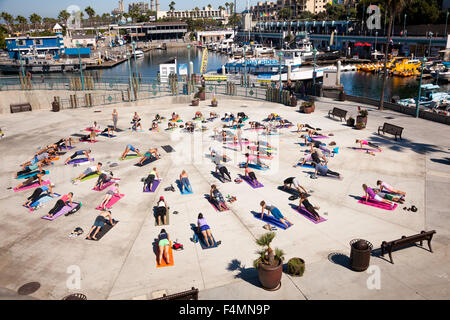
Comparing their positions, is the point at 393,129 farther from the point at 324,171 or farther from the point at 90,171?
the point at 90,171

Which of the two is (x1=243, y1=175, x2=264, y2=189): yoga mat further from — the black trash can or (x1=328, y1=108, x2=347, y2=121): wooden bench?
(x1=328, y1=108, x2=347, y2=121): wooden bench

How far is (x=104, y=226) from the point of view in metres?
14.0

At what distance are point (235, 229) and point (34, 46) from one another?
339 feet

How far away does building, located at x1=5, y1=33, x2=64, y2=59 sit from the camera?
315ft

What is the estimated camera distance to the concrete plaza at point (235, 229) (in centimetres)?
1034

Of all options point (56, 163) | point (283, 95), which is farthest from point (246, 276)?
point (283, 95)

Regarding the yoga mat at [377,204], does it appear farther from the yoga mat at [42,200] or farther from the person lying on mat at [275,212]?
the yoga mat at [42,200]

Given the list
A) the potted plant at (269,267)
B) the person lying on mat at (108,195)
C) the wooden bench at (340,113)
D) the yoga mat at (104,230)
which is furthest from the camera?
the wooden bench at (340,113)

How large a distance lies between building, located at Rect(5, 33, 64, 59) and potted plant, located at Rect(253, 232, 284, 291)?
104378mm

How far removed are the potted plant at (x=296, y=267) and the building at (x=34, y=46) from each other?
105m

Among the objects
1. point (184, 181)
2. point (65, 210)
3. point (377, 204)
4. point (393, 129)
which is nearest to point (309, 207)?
point (377, 204)

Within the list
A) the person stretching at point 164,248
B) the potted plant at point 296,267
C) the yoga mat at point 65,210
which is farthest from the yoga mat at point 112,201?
the potted plant at point 296,267

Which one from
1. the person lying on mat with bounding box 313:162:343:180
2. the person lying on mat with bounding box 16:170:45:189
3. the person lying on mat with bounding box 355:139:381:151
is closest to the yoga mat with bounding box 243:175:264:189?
the person lying on mat with bounding box 313:162:343:180

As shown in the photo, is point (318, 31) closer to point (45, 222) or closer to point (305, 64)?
point (305, 64)
